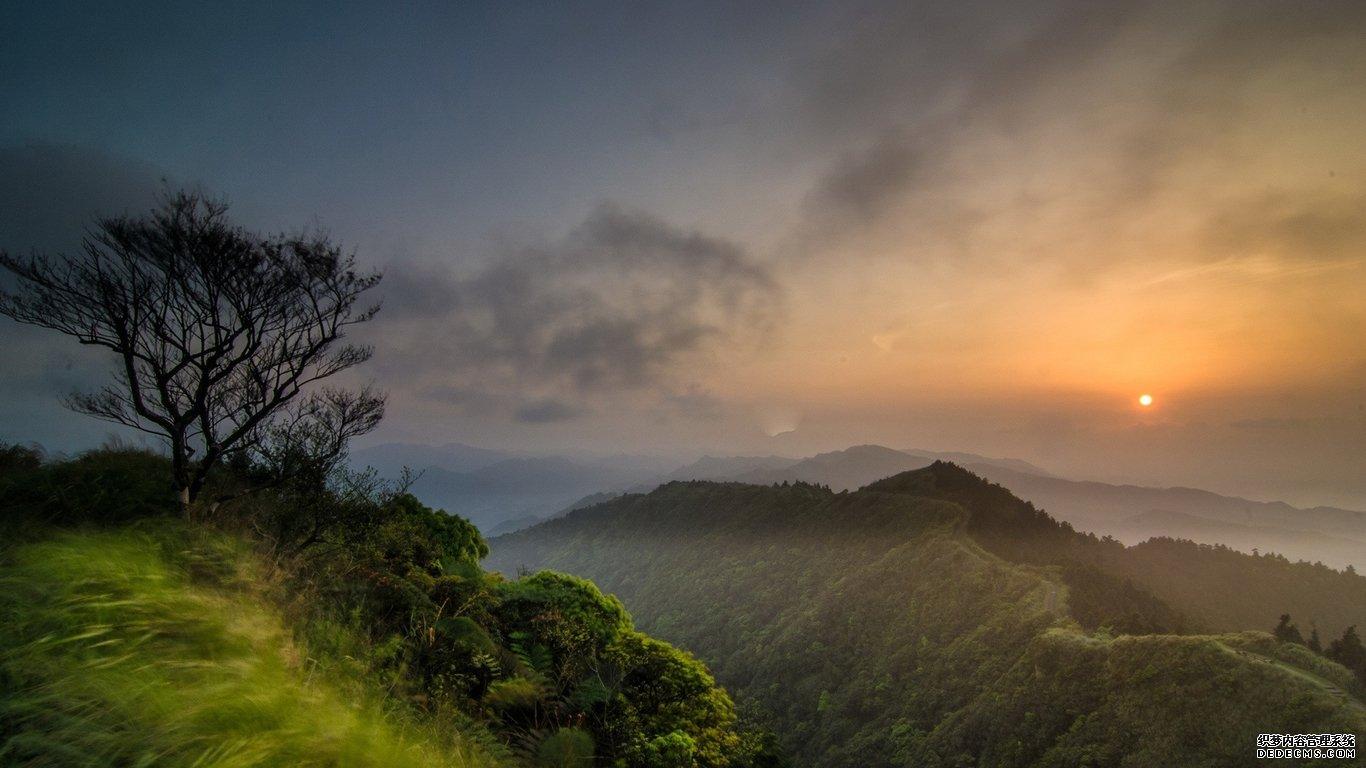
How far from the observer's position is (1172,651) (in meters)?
21.6

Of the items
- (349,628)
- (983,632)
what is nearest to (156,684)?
(349,628)

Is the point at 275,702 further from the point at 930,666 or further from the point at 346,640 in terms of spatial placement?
the point at 930,666

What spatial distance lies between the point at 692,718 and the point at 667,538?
13099 cm

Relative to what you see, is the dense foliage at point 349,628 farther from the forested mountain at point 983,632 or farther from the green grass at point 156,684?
the forested mountain at point 983,632

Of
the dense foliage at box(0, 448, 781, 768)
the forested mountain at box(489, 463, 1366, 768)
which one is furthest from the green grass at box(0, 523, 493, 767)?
the forested mountain at box(489, 463, 1366, 768)

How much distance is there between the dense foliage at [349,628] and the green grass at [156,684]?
1.0 inches

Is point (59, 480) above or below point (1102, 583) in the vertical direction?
above

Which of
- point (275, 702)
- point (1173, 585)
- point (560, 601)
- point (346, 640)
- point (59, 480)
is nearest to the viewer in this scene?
Answer: point (275, 702)

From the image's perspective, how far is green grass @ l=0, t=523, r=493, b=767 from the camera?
9.37 feet

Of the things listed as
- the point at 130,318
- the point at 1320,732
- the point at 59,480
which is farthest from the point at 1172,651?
the point at 130,318

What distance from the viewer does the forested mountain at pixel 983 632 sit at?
64.5ft

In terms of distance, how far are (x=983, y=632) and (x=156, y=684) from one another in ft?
150

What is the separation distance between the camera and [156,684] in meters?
3.28

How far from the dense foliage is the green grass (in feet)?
0.08
